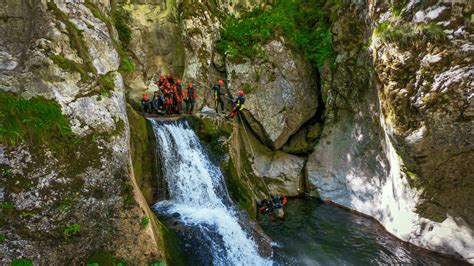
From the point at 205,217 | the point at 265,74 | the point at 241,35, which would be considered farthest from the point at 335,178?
the point at 241,35

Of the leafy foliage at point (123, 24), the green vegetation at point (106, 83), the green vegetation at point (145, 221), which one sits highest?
the leafy foliage at point (123, 24)

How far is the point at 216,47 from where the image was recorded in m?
16.9

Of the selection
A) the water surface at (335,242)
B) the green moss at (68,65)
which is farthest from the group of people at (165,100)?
the water surface at (335,242)

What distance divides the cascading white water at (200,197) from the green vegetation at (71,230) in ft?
11.8

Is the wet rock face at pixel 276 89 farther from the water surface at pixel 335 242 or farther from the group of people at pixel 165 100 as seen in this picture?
the water surface at pixel 335 242

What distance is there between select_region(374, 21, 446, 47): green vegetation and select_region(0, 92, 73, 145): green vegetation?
9.10 meters

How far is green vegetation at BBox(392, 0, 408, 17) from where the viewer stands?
8531mm

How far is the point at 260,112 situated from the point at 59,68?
10.4m

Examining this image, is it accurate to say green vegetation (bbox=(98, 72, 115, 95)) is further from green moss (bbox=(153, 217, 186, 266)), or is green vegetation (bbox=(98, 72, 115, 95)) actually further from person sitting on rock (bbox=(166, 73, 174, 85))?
person sitting on rock (bbox=(166, 73, 174, 85))

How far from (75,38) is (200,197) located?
636 cm

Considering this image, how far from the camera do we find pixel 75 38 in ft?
26.1

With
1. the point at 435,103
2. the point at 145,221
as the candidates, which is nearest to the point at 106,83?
the point at 145,221

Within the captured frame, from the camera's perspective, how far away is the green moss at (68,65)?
23.8 ft

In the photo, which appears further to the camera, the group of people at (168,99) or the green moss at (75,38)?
the group of people at (168,99)
